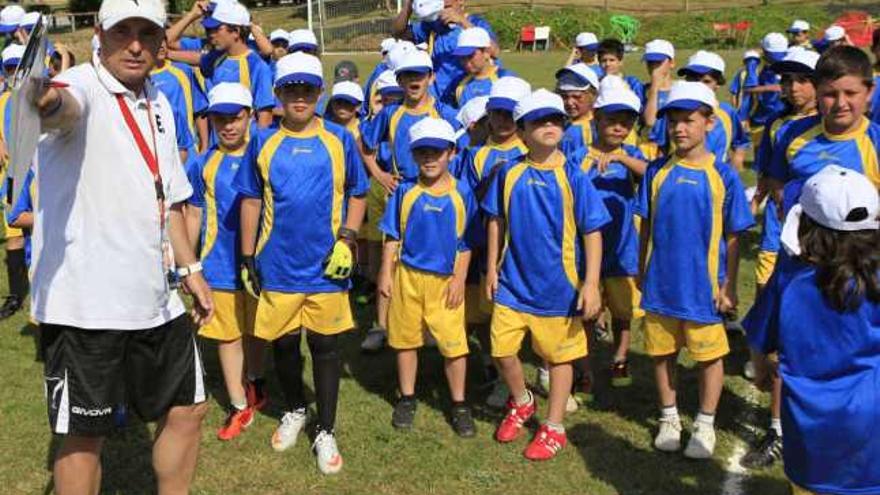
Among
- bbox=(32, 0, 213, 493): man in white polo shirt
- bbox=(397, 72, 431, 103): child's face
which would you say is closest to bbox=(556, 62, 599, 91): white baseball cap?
bbox=(397, 72, 431, 103): child's face

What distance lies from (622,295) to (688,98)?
61.8 inches

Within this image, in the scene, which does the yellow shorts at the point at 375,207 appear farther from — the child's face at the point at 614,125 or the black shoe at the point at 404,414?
the child's face at the point at 614,125

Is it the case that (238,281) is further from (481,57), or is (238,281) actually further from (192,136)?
(481,57)

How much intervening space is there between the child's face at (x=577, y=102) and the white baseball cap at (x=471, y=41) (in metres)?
1.26

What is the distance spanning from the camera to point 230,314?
17.0 feet

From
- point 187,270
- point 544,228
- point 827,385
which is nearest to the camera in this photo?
point 827,385

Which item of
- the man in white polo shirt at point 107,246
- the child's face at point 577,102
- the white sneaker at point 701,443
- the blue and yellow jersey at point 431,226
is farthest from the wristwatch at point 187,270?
the child's face at point 577,102

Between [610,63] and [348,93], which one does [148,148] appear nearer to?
[348,93]

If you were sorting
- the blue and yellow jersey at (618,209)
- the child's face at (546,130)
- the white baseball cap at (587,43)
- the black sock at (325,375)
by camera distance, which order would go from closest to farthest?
the child's face at (546,130) < the black sock at (325,375) < the blue and yellow jersey at (618,209) < the white baseball cap at (587,43)

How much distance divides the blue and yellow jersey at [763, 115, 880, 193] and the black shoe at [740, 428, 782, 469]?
1.47 meters

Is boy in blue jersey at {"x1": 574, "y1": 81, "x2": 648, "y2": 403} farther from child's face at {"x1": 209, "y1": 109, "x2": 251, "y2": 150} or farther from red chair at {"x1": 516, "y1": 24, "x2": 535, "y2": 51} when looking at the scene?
red chair at {"x1": 516, "y1": 24, "x2": 535, "y2": 51}

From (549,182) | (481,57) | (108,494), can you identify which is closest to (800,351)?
(549,182)

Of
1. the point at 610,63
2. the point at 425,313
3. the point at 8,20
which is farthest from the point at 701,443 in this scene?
the point at 8,20

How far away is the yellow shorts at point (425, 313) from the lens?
17.2ft
